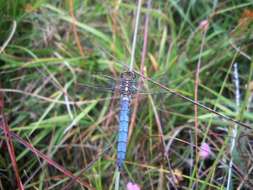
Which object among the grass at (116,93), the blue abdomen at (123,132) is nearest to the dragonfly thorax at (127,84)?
the blue abdomen at (123,132)

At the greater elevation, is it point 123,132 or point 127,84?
point 127,84

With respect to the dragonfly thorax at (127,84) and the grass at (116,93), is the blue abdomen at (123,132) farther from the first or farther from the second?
the grass at (116,93)

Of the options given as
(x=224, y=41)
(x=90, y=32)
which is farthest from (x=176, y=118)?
(x=90, y=32)

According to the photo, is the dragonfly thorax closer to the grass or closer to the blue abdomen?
the blue abdomen

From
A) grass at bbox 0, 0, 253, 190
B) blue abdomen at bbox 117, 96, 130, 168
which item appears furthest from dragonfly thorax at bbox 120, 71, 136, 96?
grass at bbox 0, 0, 253, 190

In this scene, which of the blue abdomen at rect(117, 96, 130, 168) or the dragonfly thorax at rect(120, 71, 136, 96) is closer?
the blue abdomen at rect(117, 96, 130, 168)

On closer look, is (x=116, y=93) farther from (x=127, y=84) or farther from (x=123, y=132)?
(x=123, y=132)

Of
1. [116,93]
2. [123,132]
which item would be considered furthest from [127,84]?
[116,93]

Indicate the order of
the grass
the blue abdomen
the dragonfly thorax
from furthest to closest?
1. the grass
2. the dragonfly thorax
3. the blue abdomen

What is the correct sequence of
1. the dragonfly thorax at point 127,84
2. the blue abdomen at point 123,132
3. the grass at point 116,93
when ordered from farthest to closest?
the grass at point 116,93
the dragonfly thorax at point 127,84
the blue abdomen at point 123,132

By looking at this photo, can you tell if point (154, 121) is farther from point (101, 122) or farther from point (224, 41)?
point (224, 41)
